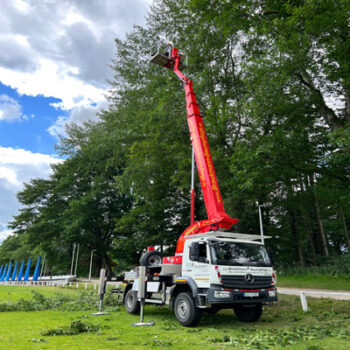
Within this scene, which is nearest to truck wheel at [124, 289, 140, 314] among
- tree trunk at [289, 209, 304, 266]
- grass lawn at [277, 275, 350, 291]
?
grass lawn at [277, 275, 350, 291]

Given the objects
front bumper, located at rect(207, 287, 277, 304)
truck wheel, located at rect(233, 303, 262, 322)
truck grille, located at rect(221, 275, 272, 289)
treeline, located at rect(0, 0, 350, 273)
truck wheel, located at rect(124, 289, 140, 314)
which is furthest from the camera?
treeline, located at rect(0, 0, 350, 273)

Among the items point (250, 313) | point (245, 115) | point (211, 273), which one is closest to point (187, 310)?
point (211, 273)

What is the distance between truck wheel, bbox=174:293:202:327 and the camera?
8289 millimetres

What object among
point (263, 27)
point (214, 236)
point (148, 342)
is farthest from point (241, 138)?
point (148, 342)

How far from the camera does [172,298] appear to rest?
929 cm

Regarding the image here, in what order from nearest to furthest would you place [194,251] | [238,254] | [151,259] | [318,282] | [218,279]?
[218,279] → [194,251] → [238,254] → [151,259] → [318,282]

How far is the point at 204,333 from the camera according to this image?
7.50 metres

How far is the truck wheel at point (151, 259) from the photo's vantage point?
1131cm

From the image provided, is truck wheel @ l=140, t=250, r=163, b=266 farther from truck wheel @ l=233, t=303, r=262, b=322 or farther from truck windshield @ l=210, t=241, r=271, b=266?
truck windshield @ l=210, t=241, r=271, b=266

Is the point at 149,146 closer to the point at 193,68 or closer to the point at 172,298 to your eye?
the point at 193,68

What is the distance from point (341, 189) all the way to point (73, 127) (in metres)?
35.2

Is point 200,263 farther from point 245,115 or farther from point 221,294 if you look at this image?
point 245,115

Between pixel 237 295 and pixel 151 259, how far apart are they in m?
4.30

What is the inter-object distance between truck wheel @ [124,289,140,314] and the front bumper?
420 centimetres
